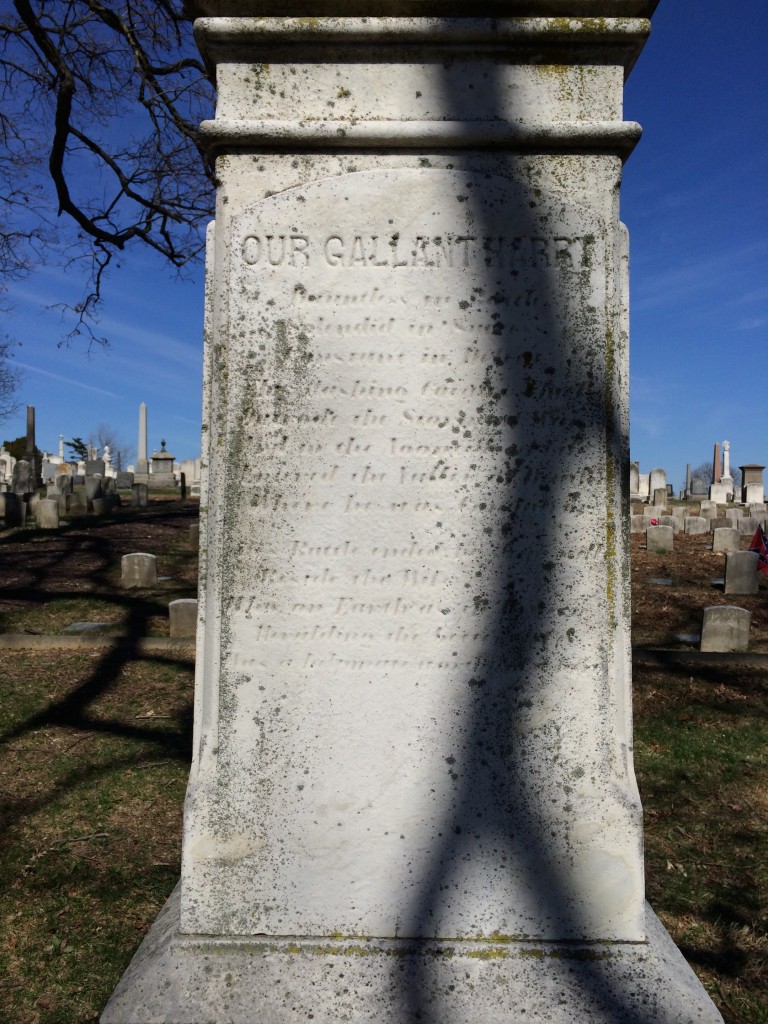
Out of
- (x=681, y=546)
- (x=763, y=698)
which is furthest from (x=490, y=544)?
(x=681, y=546)

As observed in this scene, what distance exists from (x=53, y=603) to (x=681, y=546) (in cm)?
1260

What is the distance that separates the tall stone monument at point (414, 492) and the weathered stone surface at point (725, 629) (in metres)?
5.95

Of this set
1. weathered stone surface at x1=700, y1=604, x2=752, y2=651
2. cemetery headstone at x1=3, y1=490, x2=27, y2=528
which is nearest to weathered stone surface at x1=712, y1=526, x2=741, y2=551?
weathered stone surface at x1=700, y1=604, x2=752, y2=651

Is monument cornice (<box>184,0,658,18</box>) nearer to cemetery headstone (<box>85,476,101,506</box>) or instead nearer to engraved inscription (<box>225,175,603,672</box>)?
engraved inscription (<box>225,175,603,672</box>)

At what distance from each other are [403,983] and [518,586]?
3.76 ft

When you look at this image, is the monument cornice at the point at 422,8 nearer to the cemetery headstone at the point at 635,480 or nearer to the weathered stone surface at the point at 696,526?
the weathered stone surface at the point at 696,526

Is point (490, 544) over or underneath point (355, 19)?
underneath

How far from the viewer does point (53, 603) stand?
918cm

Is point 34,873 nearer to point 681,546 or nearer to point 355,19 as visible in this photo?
point 355,19

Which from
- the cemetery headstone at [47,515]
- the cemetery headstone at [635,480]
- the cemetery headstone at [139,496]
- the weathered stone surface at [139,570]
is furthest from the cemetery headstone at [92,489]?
the cemetery headstone at [635,480]

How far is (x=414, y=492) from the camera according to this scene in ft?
7.20

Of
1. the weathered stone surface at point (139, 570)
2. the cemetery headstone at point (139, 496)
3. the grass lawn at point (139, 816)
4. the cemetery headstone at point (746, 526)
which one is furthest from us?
the cemetery headstone at point (139, 496)

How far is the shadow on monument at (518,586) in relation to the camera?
2133mm

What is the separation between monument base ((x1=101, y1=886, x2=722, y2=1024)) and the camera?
1949mm
